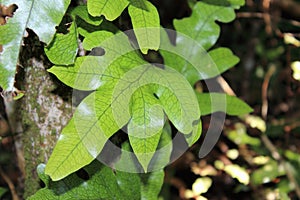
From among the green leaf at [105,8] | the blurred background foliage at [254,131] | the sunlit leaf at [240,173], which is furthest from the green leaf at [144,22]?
the sunlit leaf at [240,173]

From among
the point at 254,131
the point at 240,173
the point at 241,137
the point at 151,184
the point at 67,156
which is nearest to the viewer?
the point at 67,156

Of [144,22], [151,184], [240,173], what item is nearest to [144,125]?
[144,22]

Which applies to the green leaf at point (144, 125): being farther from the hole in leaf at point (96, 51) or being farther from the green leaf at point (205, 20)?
the green leaf at point (205, 20)

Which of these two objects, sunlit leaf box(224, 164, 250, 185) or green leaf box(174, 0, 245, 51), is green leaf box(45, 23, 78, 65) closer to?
green leaf box(174, 0, 245, 51)

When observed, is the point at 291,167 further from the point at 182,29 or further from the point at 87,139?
the point at 87,139

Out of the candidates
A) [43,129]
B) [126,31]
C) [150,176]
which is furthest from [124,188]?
[126,31]

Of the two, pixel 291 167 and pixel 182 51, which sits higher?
pixel 182 51

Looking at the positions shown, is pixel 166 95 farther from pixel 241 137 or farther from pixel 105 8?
pixel 241 137

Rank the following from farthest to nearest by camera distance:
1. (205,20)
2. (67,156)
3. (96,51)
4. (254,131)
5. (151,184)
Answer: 1. (254,131)
2. (205,20)
3. (151,184)
4. (96,51)
5. (67,156)
